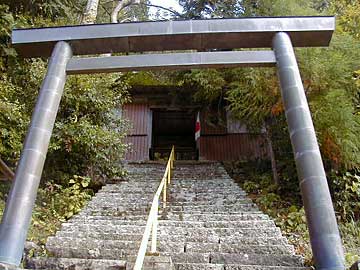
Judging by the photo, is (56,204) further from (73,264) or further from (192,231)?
(73,264)

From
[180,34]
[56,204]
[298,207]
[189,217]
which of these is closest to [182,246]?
[189,217]

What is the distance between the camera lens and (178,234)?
5953 millimetres

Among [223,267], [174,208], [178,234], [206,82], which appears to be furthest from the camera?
[206,82]

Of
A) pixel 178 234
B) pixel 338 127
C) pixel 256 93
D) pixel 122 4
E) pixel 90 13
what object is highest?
pixel 122 4

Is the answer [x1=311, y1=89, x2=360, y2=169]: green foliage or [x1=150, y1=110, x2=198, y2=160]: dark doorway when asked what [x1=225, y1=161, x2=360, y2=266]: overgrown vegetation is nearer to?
[x1=311, y1=89, x2=360, y2=169]: green foliage

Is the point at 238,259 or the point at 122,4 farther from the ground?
the point at 122,4

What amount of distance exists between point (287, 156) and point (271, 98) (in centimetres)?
187

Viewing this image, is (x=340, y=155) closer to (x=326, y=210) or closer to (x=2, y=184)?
(x=326, y=210)

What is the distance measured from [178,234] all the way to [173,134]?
43.0 ft

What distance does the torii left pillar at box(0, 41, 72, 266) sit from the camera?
11.4 feet

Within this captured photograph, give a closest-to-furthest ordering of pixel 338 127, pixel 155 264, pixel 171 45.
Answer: pixel 155 264, pixel 171 45, pixel 338 127

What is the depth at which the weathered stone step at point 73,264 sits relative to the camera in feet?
14.9

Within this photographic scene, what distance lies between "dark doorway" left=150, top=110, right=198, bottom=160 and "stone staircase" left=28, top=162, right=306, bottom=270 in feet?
19.6

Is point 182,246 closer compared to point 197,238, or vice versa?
point 182,246
